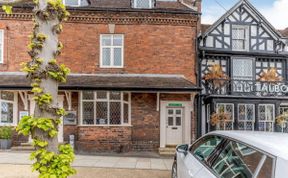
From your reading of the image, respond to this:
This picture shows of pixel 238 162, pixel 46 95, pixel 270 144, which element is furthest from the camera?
pixel 46 95

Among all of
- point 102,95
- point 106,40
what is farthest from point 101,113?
point 106,40

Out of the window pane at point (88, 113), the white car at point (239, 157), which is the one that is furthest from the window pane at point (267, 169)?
the window pane at point (88, 113)

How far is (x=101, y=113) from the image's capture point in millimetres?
13602

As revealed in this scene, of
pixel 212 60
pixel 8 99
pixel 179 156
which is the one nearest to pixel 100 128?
pixel 8 99

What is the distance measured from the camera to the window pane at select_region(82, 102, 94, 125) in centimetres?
1344

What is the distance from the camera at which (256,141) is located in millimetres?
3004

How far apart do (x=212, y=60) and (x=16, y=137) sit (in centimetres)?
1061

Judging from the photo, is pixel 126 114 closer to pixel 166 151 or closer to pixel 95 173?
pixel 166 151

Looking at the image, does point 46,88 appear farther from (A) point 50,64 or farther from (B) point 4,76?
(B) point 4,76

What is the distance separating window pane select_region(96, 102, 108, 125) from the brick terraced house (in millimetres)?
4971

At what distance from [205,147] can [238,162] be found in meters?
1.35

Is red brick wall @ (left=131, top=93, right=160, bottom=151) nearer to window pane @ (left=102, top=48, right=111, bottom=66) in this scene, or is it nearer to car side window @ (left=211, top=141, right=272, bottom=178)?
window pane @ (left=102, top=48, right=111, bottom=66)

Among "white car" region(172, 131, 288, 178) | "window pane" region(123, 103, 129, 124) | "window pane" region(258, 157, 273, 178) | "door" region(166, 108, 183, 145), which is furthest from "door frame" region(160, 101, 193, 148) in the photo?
"window pane" region(258, 157, 273, 178)

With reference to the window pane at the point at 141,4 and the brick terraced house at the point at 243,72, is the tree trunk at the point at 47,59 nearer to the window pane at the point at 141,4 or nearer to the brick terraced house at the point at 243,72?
the window pane at the point at 141,4
